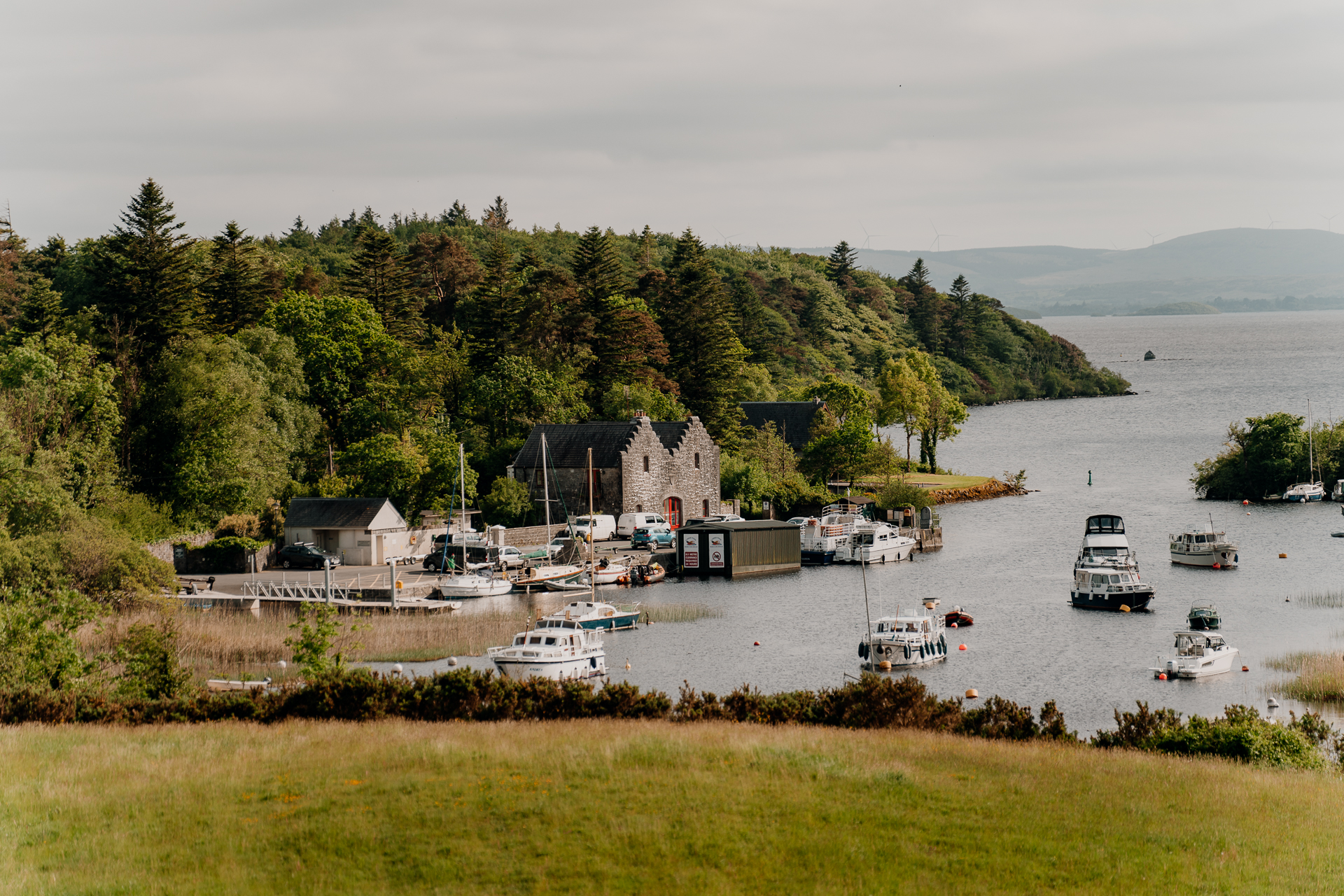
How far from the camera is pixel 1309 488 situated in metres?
94.9

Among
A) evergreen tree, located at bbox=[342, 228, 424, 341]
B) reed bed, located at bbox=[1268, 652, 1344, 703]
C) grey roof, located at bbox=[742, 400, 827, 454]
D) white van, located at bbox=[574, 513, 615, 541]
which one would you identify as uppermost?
evergreen tree, located at bbox=[342, 228, 424, 341]

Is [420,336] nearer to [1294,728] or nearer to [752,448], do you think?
[752,448]

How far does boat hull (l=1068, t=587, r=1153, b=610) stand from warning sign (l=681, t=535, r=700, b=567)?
20.7 m

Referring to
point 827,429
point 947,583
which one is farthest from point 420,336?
point 947,583

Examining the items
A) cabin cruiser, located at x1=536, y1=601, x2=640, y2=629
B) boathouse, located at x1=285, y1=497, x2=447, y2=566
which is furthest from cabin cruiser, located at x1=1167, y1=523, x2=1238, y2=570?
boathouse, located at x1=285, y1=497, x2=447, y2=566

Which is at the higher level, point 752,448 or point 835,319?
point 835,319

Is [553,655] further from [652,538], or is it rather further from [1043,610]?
[652,538]

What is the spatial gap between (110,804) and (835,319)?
161m

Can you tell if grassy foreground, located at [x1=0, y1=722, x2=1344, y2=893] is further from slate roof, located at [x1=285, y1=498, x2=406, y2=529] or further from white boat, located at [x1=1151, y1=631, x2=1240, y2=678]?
slate roof, located at [x1=285, y1=498, x2=406, y2=529]

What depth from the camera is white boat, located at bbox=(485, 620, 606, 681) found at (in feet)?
127

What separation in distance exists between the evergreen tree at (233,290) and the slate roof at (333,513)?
21.7 m

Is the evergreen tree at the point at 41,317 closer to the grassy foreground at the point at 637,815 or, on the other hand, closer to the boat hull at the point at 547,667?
→ the boat hull at the point at 547,667

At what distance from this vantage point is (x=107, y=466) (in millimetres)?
60719

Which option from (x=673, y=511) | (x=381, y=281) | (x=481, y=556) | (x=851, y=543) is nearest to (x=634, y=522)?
(x=673, y=511)
